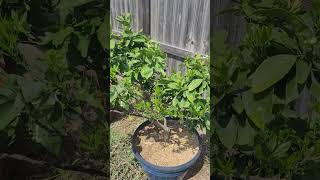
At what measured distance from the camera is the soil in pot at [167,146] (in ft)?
11.5

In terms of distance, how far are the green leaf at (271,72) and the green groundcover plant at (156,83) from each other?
1881 mm

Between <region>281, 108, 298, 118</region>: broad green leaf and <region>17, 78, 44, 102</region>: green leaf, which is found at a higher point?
<region>17, 78, 44, 102</region>: green leaf

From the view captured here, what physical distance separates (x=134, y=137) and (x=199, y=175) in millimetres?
640

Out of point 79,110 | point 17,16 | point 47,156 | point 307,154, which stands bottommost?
point 47,156

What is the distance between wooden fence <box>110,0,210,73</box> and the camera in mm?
3820

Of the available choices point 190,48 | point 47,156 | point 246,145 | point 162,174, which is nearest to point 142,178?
point 162,174

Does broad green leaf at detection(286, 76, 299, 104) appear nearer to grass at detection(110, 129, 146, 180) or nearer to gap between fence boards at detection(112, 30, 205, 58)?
grass at detection(110, 129, 146, 180)

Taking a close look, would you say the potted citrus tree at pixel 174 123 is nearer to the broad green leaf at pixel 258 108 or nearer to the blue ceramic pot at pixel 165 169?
the blue ceramic pot at pixel 165 169

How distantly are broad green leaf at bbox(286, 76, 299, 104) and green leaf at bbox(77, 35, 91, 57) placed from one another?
556mm

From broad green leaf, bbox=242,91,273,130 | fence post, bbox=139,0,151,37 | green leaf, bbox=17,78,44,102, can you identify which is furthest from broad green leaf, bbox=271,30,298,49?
fence post, bbox=139,0,151,37

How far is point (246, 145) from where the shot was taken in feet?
4.55

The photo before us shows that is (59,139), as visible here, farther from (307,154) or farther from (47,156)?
(307,154)

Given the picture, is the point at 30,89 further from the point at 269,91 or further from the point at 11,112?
the point at 269,91

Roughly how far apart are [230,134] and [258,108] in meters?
0.13
